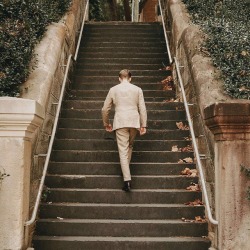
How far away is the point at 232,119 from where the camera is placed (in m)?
4.59

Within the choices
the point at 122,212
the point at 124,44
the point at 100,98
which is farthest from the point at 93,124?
the point at 124,44

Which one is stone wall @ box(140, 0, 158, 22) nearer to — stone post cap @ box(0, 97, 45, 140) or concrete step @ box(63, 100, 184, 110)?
concrete step @ box(63, 100, 184, 110)

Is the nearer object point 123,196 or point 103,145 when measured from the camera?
point 123,196

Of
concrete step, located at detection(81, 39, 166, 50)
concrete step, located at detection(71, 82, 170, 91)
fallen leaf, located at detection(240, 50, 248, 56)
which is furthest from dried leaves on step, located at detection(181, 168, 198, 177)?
concrete step, located at detection(81, 39, 166, 50)

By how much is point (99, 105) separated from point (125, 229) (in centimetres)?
314

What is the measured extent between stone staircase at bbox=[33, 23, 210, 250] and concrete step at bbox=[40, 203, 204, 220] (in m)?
0.01

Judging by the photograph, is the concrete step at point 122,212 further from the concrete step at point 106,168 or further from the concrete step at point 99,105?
the concrete step at point 99,105

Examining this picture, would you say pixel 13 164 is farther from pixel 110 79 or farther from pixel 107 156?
pixel 110 79

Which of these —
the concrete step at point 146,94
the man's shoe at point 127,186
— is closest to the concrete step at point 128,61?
the concrete step at point 146,94

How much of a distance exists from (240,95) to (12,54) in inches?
132

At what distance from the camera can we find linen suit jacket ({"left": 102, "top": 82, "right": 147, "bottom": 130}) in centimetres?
605

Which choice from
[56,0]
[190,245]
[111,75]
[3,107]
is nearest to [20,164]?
[3,107]

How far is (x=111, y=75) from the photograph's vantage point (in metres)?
9.66

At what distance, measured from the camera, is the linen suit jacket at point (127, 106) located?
6055 mm
